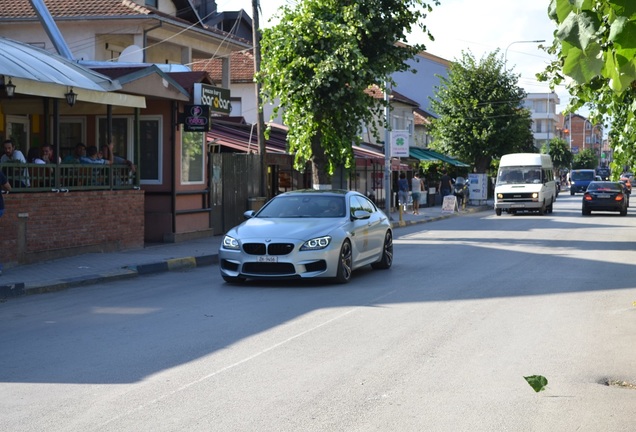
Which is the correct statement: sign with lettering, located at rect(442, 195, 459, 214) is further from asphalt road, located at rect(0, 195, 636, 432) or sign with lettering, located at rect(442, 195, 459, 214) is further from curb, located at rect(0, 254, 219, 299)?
asphalt road, located at rect(0, 195, 636, 432)

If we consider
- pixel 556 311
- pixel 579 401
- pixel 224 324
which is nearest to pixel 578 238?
pixel 556 311

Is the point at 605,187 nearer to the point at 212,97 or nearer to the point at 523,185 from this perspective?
the point at 523,185

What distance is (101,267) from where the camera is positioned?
16250 millimetres

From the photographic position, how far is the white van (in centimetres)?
3991

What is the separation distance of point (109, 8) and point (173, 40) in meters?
2.59

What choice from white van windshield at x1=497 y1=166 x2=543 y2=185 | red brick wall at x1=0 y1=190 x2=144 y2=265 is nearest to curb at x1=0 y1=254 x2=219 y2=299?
red brick wall at x1=0 y1=190 x2=144 y2=265

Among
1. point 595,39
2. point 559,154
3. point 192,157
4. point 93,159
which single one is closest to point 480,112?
point 192,157

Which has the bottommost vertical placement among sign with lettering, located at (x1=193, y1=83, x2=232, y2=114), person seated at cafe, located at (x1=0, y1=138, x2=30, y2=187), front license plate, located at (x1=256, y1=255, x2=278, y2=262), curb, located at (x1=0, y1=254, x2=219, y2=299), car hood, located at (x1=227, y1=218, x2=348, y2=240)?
Result: curb, located at (x1=0, y1=254, x2=219, y2=299)

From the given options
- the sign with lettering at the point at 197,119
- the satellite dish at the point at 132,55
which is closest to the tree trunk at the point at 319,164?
the sign with lettering at the point at 197,119

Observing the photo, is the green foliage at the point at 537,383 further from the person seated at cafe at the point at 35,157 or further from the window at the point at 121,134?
the window at the point at 121,134

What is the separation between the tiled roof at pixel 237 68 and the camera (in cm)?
4241

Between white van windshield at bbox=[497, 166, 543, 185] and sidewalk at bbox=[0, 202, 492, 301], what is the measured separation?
71.8ft

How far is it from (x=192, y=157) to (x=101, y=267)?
7.66 m

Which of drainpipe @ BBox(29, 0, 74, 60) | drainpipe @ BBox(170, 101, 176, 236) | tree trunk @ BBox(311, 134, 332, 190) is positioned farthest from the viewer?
tree trunk @ BBox(311, 134, 332, 190)
